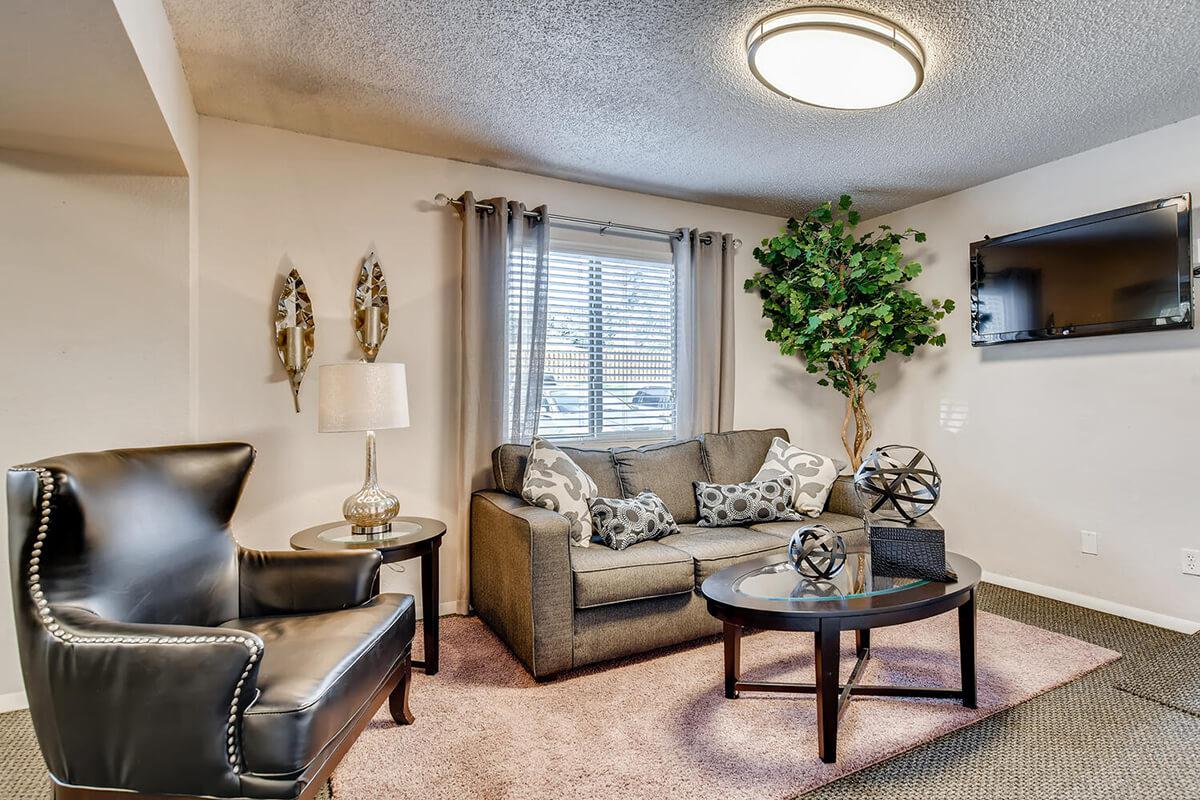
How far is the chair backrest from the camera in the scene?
1447 mm

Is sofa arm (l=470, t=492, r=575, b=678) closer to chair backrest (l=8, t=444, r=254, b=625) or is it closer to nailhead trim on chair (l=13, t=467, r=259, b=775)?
chair backrest (l=8, t=444, r=254, b=625)

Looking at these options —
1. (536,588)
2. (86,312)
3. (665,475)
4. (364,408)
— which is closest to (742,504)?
(665,475)

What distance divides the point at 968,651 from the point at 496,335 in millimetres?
2465

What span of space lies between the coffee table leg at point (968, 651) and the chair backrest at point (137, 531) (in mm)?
2450

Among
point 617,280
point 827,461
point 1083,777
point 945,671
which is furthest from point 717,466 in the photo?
point 1083,777

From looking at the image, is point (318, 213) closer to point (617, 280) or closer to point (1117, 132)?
point (617, 280)

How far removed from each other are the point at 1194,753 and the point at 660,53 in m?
2.88

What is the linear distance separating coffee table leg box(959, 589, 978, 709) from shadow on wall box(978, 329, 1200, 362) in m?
1.90

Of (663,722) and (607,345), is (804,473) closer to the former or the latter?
(607,345)

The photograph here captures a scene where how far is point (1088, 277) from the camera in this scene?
3.16 metres

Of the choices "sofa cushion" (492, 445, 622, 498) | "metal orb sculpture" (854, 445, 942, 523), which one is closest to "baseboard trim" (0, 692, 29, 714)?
"sofa cushion" (492, 445, 622, 498)

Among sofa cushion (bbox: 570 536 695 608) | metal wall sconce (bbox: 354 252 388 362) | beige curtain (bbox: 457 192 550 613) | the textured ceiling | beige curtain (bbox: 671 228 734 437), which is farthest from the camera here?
beige curtain (bbox: 671 228 734 437)

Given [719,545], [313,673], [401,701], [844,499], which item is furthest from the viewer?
[844,499]

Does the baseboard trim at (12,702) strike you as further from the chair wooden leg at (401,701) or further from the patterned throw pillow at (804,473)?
the patterned throw pillow at (804,473)
